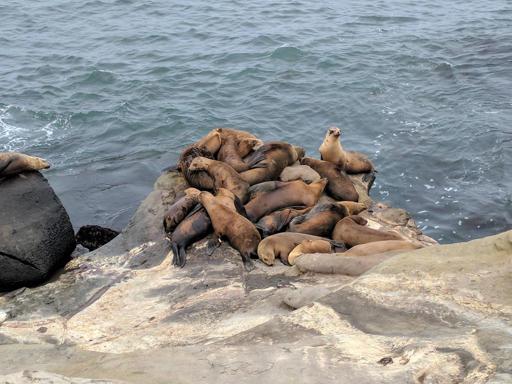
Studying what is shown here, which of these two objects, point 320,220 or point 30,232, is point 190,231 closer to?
point 320,220

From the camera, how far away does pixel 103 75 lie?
17594 millimetres

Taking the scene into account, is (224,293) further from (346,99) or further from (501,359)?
(346,99)

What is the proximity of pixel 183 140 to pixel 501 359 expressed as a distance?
1056 centimetres

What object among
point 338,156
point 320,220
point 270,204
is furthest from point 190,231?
point 338,156

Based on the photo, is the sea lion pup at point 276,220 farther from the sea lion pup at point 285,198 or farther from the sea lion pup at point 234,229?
the sea lion pup at point 234,229

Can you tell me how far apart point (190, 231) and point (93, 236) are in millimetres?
2083

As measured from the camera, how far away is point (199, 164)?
28.1 ft

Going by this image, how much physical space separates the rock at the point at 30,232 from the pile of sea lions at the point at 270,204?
1.23m

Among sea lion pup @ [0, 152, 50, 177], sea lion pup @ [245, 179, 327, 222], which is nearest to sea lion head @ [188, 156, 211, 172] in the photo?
sea lion pup @ [245, 179, 327, 222]

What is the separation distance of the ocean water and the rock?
7.51 feet

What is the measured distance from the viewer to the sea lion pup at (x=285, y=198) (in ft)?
26.7

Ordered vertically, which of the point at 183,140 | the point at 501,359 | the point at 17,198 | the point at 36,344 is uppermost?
the point at 501,359

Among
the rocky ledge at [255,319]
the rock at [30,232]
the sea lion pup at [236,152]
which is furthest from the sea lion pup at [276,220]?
the rock at [30,232]

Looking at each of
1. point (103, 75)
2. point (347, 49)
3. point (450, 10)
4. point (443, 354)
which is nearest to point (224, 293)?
point (443, 354)
